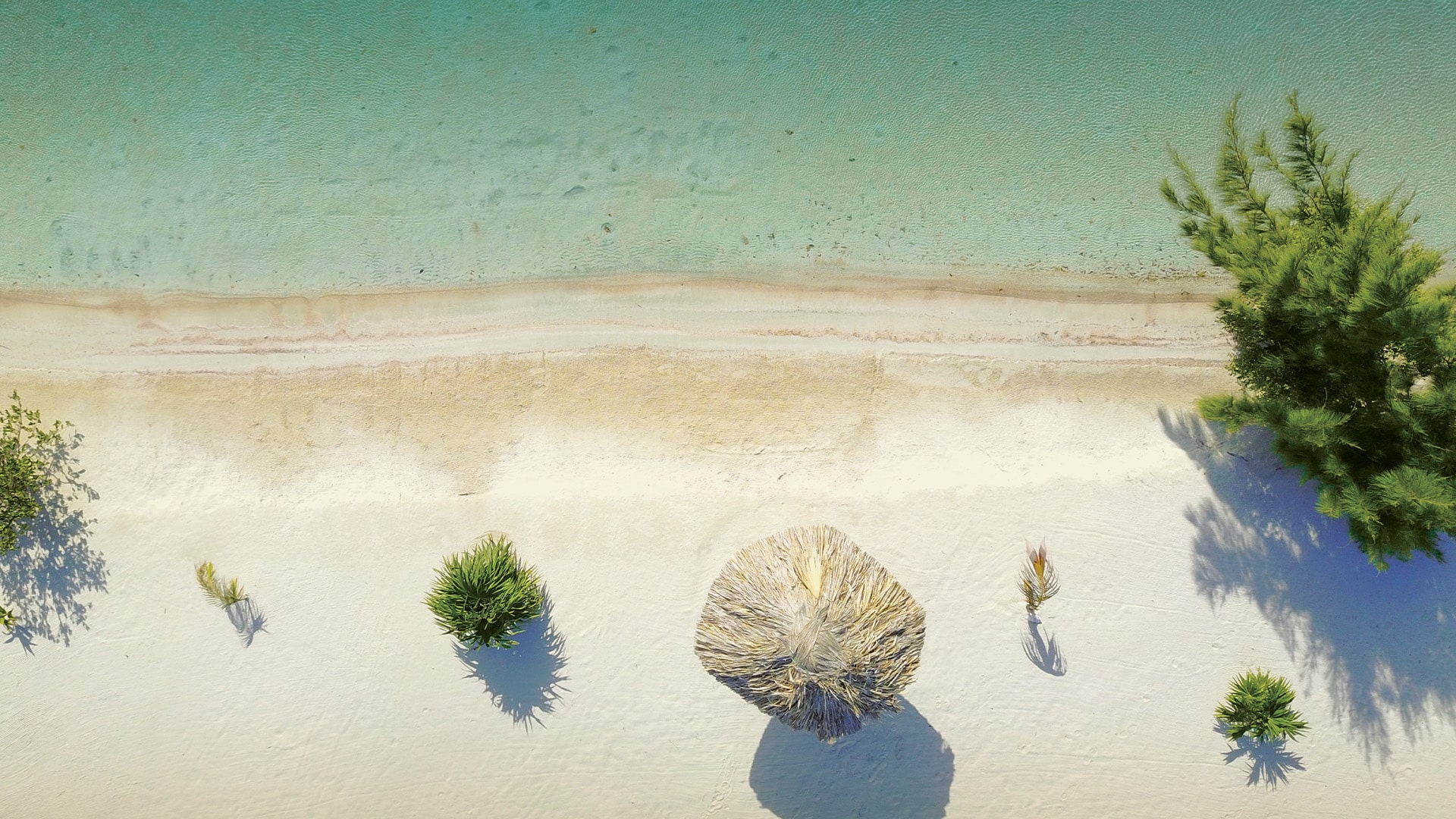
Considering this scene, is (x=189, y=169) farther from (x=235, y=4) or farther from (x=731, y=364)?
(x=731, y=364)

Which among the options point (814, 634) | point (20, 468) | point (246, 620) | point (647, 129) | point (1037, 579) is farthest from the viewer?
point (647, 129)

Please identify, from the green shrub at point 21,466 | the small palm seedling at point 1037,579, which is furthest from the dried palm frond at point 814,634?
the green shrub at point 21,466

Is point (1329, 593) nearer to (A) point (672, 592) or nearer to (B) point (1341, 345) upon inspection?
(B) point (1341, 345)

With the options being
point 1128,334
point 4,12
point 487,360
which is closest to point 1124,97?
point 1128,334

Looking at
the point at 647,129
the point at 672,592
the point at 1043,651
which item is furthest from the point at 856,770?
the point at 647,129

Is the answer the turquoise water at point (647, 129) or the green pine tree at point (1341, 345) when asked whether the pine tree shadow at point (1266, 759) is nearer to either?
the green pine tree at point (1341, 345)

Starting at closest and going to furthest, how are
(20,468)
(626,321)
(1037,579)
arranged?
(20,468) < (1037,579) < (626,321)

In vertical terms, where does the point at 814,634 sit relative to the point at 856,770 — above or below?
above
